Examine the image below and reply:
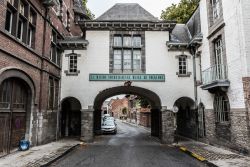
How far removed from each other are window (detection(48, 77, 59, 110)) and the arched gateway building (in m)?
0.55

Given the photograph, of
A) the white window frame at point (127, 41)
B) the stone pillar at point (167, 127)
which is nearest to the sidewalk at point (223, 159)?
the stone pillar at point (167, 127)

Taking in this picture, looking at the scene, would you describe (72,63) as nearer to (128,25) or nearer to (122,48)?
(122,48)

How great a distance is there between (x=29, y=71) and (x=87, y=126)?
5.84 m

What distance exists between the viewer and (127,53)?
54.9ft

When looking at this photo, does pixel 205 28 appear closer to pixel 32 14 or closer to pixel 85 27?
pixel 85 27

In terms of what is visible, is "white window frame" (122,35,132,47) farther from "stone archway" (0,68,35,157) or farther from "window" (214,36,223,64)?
"stone archway" (0,68,35,157)

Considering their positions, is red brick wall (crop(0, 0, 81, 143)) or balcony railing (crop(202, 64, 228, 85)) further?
balcony railing (crop(202, 64, 228, 85))

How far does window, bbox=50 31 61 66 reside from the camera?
15.3 meters

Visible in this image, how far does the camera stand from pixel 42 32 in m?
13.4

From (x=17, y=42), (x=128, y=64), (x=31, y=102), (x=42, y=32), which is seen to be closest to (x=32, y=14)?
(x=42, y=32)

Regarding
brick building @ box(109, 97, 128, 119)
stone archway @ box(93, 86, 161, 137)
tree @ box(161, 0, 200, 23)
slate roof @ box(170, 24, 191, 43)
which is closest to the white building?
slate roof @ box(170, 24, 191, 43)

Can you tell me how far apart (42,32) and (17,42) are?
3320 millimetres

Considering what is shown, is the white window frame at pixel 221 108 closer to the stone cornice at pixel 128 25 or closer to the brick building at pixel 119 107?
the stone cornice at pixel 128 25

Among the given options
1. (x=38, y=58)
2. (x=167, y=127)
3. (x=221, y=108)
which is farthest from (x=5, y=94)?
(x=221, y=108)
